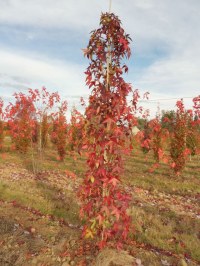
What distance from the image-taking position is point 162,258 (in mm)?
4906

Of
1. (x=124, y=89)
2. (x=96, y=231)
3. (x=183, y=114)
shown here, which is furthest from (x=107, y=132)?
(x=183, y=114)

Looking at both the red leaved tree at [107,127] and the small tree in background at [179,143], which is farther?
the small tree in background at [179,143]

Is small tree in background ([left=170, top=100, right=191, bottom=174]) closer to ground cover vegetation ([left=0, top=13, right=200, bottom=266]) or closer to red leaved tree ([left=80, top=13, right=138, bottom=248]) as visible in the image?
ground cover vegetation ([left=0, top=13, right=200, bottom=266])

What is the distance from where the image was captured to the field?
471 cm

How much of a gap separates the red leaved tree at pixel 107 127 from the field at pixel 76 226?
2.59ft

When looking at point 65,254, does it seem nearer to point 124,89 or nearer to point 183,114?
point 124,89

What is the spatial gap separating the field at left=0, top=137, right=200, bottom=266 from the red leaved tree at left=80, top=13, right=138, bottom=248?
31.1 inches

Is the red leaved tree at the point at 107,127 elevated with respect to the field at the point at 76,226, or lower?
elevated

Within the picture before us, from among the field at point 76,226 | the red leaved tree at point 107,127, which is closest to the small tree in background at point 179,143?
the field at point 76,226

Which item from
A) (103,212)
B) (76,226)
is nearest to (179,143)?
(76,226)

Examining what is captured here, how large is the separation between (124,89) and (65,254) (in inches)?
Result: 117

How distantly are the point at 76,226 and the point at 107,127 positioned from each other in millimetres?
3317

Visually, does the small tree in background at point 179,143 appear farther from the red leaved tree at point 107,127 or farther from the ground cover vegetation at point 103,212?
the red leaved tree at point 107,127

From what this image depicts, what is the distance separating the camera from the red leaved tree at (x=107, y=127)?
163 inches
